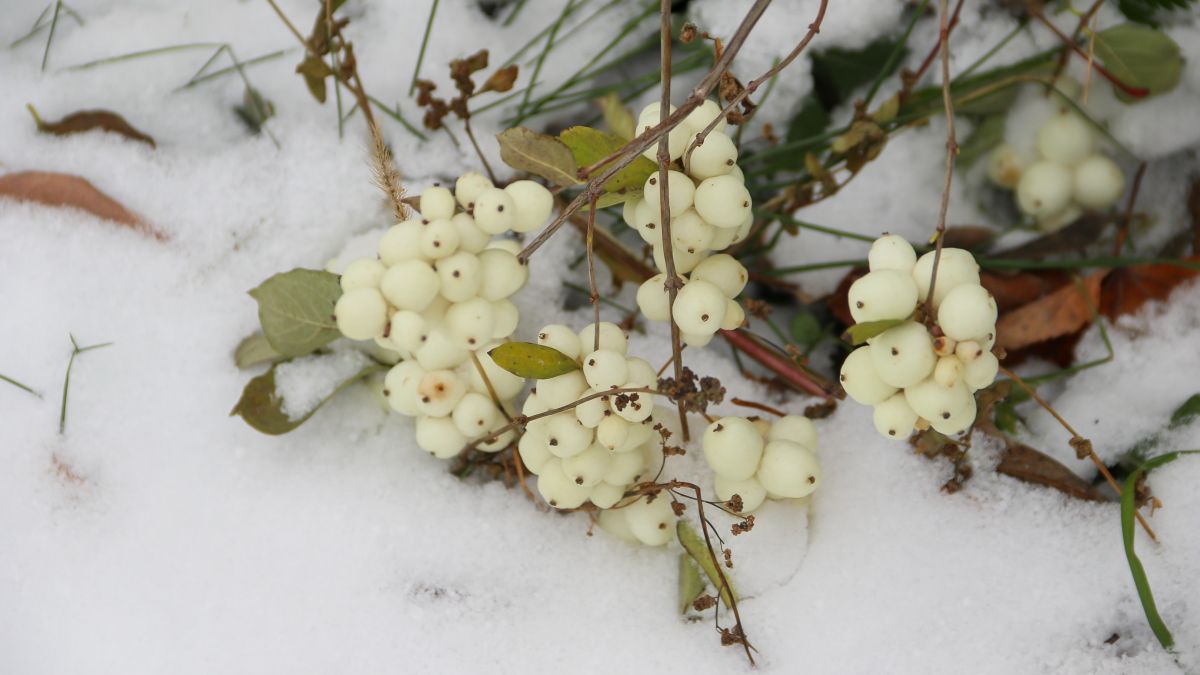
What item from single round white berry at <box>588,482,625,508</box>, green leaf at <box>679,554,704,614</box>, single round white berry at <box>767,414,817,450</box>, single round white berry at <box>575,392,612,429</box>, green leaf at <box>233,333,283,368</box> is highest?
single round white berry at <box>575,392,612,429</box>

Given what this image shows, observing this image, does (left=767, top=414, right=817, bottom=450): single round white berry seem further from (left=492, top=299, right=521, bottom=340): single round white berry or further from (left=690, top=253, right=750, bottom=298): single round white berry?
(left=492, top=299, right=521, bottom=340): single round white berry

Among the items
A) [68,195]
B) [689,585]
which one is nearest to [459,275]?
[689,585]

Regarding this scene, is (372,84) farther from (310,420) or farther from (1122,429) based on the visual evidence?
(1122,429)

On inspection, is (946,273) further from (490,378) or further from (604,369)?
(490,378)

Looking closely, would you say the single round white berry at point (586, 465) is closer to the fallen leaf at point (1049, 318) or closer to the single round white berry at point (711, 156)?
the single round white berry at point (711, 156)

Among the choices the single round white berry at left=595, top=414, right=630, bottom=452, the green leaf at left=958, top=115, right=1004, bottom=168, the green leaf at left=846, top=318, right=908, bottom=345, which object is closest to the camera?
the green leaf at left=846, top=318, right=908, bottom=345

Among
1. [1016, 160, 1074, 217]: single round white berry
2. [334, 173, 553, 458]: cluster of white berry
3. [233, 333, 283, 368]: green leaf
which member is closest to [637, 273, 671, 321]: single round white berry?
[334, 173, 553, 458]: cluster of white berry
